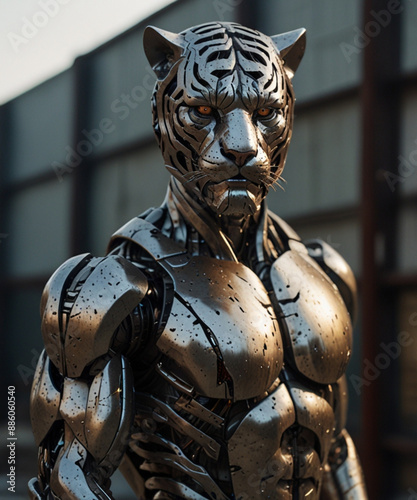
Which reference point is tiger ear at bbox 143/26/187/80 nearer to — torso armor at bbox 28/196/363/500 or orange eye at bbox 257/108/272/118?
orange eye at bbox 257/108/272/118

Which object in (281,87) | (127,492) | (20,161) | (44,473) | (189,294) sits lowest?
(127,492)

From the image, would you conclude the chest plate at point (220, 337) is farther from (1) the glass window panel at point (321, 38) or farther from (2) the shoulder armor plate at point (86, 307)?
(1) the glass window panel at point (321, 38)

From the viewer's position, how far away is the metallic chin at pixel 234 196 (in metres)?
1.27

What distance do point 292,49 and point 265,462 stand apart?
816 millimetres

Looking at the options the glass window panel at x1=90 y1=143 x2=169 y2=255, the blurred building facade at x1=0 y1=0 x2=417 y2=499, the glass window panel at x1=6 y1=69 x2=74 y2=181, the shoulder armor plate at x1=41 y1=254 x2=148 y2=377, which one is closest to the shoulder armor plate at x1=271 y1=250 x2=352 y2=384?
the shoulder armor plate at x1=41 y1=254 x2=148 y2=377

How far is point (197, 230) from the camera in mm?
1430

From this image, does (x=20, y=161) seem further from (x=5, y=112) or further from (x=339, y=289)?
(x=339, y=289)

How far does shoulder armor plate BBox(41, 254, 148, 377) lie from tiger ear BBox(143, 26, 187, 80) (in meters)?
0.38

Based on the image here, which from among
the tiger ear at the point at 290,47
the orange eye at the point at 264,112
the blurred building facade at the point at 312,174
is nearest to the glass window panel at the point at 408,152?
the blurred building facade at the point at 312,174

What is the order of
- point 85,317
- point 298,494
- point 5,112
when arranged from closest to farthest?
1. point 85,317
2. point 298,494
3. point 5,112

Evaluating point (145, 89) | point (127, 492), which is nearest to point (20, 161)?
point (145, 89)

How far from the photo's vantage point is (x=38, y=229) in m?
4.50

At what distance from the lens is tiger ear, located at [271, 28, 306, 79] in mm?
1450

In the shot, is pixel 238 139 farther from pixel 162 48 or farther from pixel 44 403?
pixel 44 403
